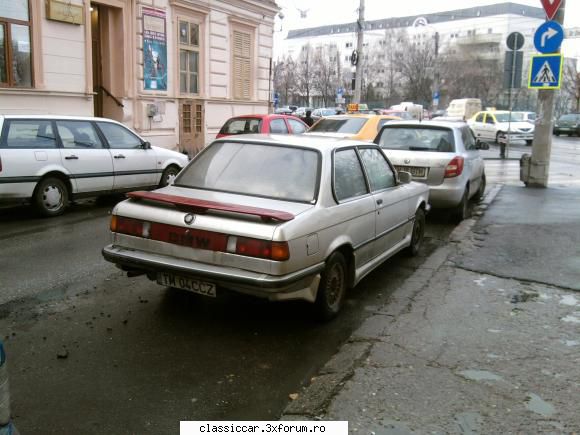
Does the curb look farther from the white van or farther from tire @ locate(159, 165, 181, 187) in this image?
the white van

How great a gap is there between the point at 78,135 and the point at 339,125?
643 centimetres

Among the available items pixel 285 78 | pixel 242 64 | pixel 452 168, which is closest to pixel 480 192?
pixel 452 168

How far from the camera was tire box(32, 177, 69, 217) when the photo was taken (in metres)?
9.14

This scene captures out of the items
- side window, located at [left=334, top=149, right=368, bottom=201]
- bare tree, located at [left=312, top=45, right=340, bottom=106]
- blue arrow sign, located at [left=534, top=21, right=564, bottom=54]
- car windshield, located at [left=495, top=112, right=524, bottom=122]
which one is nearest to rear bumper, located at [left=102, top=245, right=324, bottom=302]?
side window, located at [left=334, top=149, right=368, bottom=201]

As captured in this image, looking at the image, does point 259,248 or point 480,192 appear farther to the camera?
point 480,192

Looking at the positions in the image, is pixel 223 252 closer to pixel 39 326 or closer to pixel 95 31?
pixel 39 326

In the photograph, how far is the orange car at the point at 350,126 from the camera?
537 inches

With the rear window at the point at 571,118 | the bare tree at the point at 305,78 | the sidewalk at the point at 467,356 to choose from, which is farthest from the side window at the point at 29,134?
the bare tree at the point at 305,78

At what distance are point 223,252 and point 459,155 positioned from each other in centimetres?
606

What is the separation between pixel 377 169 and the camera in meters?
6.19

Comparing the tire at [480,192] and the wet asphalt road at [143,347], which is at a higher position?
the tire at [480,192]

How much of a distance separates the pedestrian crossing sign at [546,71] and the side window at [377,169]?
23.4ft

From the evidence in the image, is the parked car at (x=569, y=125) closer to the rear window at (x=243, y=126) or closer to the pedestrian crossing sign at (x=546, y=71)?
the pedestrian crossing sign at (x=546, y=71)

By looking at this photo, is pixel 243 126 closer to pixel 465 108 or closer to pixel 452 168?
pixel 452 168
